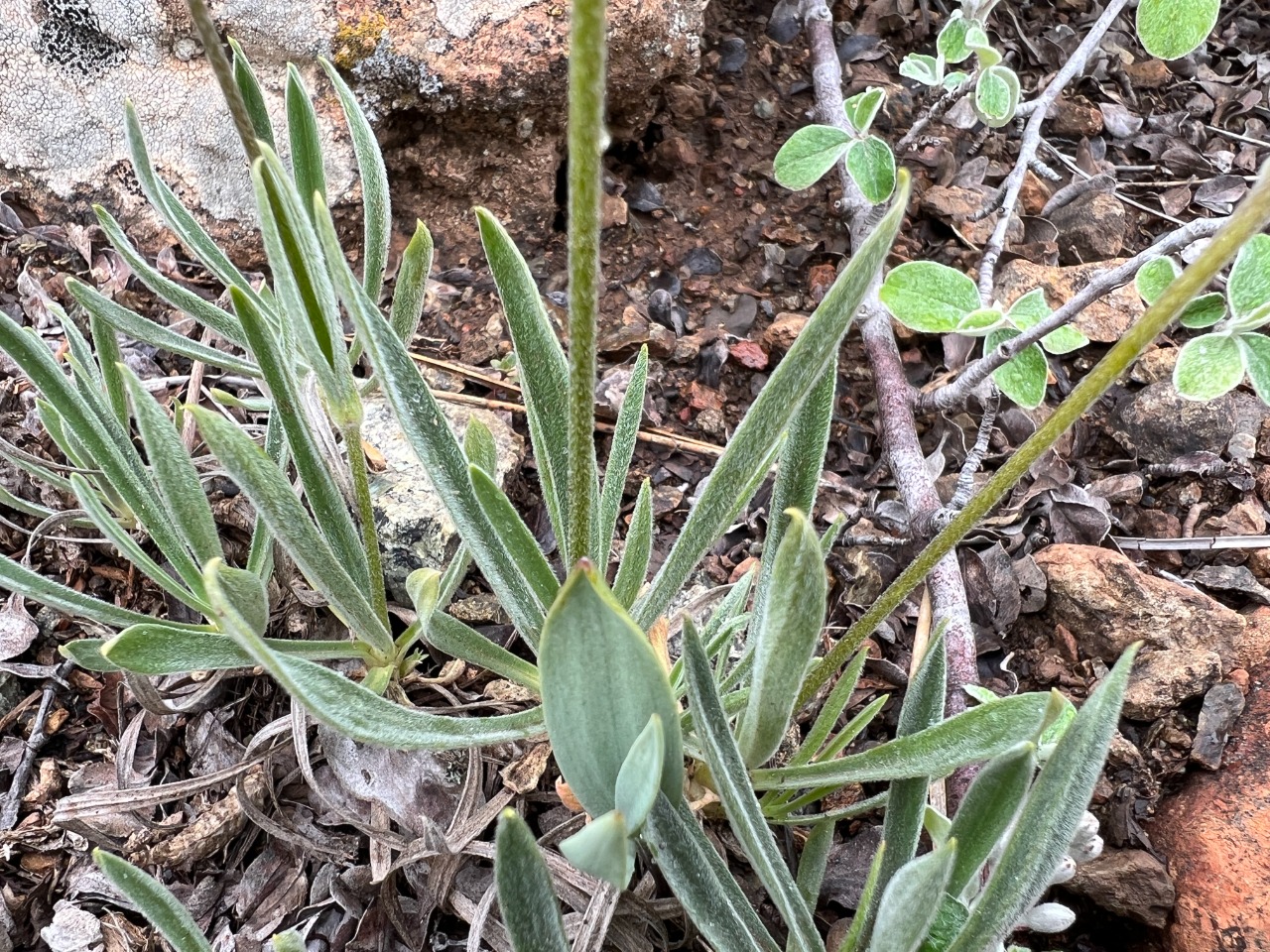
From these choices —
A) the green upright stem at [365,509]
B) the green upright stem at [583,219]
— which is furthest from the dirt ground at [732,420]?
the green upright stem at [583,219]

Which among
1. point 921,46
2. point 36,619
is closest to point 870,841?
point 36,619

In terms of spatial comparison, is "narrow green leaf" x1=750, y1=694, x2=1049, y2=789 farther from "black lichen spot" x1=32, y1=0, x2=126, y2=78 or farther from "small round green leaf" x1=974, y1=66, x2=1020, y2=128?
"black lichen spot" x1=32, y1=0, x2=126, y2=78

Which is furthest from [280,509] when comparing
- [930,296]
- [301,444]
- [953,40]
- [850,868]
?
[953,40]

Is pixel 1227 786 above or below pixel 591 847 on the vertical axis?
below

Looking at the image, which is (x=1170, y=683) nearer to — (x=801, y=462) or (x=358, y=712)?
(x=801, y=462)

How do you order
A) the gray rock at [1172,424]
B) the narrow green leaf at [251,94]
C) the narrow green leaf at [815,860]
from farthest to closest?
1. the gray rock at [1172,424]
2. the narrow green leaf at [251,94]
3. the narrow green leaf at [815,860]

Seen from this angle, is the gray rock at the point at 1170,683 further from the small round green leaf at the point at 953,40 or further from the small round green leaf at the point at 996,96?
the small round green leaf at the point at 953,40

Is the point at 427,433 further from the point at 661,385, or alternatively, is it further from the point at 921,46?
the point at 921,46
